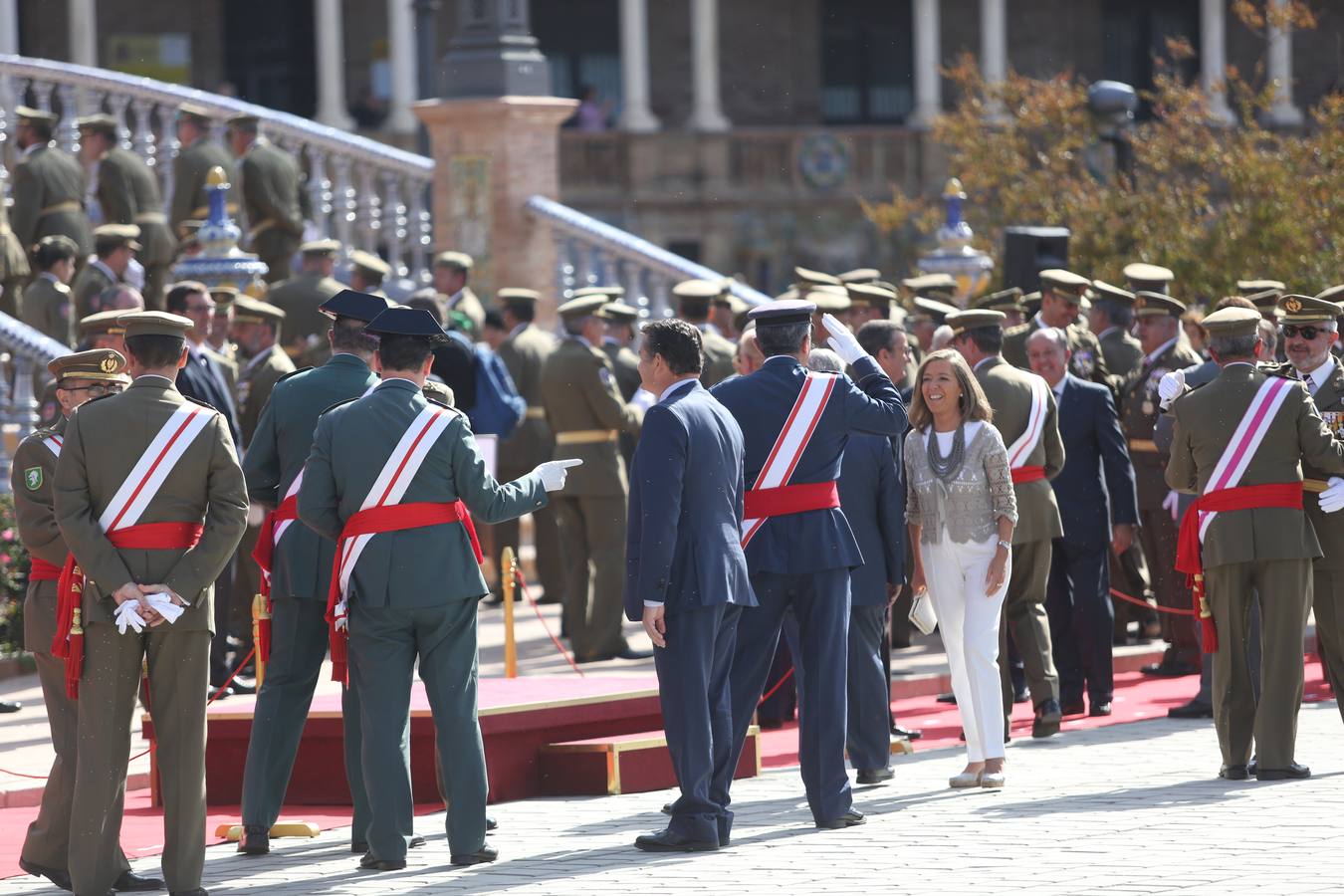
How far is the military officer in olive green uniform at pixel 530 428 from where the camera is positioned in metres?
15.6

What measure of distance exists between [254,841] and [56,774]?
2.58ft

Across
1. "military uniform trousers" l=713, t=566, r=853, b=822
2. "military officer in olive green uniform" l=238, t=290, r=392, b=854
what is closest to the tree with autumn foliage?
"military uniform trousers" l=713, t=566, r=853, b=822

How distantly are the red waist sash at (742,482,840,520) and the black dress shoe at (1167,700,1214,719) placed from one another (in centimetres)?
318

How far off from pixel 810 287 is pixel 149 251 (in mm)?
5299

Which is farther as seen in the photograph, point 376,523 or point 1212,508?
point 1212,508

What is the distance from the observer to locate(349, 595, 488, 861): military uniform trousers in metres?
8.19

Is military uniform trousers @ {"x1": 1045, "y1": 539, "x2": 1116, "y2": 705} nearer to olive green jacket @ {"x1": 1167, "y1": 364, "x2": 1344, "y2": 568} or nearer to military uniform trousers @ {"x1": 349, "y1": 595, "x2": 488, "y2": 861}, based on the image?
olive green jacket @ {"x1": 1167, "y1": 364, "x2": 1344, "y2": 568}

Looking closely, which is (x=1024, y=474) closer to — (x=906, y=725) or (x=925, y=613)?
(x=925, y=613)

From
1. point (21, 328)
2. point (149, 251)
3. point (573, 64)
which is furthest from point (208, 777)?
point (573, 64)

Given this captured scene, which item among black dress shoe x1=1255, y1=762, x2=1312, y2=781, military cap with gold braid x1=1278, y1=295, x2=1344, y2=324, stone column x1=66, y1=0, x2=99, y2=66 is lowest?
black dress shoe x1=1255, y1=762, x2=1312, y2=781

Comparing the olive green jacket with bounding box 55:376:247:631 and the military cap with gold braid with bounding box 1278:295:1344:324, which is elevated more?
the military cap with gold braid with bounding box 1278:295:1344:324

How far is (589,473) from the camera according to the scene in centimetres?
1378

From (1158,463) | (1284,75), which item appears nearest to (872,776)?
(1158,463)

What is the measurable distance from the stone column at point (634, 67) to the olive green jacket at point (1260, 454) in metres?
30.3
